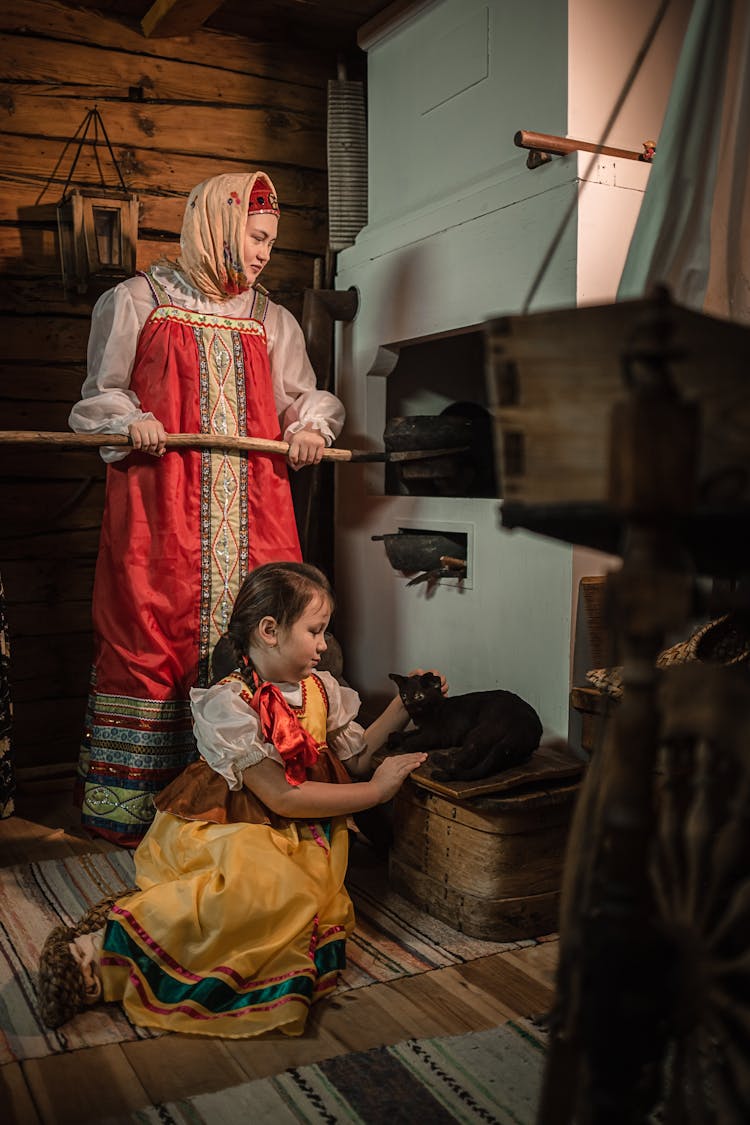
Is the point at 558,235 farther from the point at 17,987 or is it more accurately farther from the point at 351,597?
the point at 17,987

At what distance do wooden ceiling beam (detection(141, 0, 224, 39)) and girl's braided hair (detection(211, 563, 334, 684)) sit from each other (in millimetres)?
2083

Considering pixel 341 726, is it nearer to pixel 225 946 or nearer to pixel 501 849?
pixel 501 849

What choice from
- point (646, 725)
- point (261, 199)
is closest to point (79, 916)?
point (646, 725)

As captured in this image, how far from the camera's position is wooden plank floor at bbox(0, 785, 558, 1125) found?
5.90 feet

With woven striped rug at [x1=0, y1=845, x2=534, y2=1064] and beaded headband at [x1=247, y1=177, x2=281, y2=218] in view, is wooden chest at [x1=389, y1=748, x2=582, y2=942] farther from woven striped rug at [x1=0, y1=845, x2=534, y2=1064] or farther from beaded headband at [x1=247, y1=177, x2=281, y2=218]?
beaded headband at [x1=247, y1=177, x2=281, y2=218]

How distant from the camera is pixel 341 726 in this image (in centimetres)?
275

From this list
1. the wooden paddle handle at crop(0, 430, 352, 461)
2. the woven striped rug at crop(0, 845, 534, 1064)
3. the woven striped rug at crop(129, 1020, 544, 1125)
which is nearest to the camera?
the woven striped rug at crop(129, 1020, 544, 1125)

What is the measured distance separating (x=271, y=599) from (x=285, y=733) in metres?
0.32

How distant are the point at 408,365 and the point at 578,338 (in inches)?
113

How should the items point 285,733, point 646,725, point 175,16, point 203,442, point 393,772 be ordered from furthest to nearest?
1. point 175,16
2. point 203,442
3. point 393,772
4. point 285,733
5. point 646,725

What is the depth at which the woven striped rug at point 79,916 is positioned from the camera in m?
2.03

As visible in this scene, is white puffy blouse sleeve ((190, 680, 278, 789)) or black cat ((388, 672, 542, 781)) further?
black cat ((388, 672, 542, 781))

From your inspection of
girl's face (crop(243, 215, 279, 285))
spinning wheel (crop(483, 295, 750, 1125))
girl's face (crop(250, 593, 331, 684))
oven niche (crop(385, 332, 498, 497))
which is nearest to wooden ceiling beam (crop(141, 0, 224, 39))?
girl's face (crop(243, 215, 279, 285))

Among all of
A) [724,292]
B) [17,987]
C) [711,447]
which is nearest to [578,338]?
[711,447]
